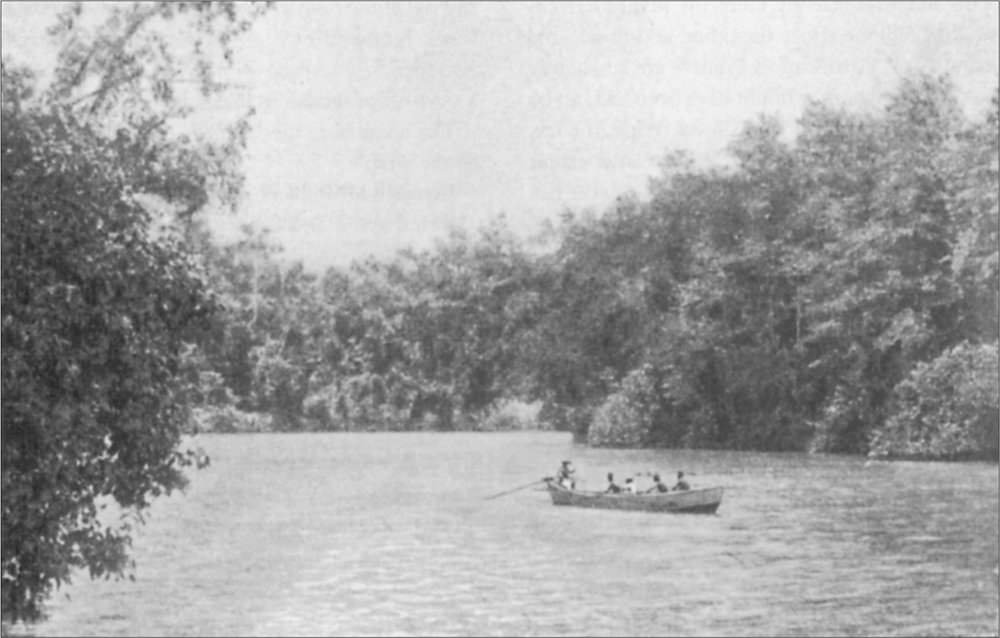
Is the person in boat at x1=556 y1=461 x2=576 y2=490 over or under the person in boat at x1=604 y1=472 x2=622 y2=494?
over

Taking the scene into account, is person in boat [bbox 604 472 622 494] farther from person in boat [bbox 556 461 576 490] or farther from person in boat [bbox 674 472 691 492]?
person in boat [bbox 674 472 691 492]

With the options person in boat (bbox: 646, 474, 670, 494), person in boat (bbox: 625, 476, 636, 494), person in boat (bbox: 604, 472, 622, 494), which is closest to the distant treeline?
person in boat (bbox: 604, 472, 622, 494)

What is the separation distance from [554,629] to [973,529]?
6.85 metres

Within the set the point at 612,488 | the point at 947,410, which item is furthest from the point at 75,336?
the point at 947,410

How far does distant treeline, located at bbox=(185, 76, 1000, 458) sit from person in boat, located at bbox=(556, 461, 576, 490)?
0.91 metres

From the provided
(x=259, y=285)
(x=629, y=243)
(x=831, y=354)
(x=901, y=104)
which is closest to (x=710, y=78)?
(x=629, y=243)

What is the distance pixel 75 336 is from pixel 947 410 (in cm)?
1521

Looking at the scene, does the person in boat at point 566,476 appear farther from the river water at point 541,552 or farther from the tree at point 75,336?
the tree at point 75,336

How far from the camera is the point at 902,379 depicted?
68.9ft

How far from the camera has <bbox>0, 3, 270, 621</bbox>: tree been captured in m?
7.47

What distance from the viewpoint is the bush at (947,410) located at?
19391 mm

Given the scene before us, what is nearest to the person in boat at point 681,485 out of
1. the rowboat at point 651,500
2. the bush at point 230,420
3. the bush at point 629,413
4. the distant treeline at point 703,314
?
the rowboat at point 651,500

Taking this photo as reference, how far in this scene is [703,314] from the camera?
614 inches

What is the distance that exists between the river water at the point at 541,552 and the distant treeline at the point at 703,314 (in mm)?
500
